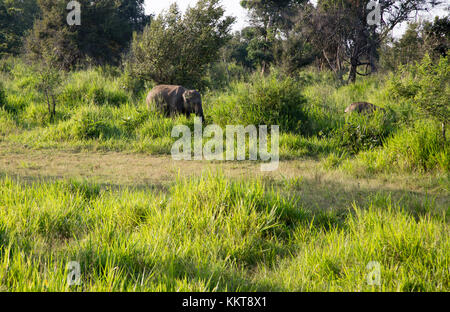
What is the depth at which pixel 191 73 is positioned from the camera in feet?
33.3

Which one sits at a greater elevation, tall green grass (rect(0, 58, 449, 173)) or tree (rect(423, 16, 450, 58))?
tree (rect(423, 16, 450, 58))

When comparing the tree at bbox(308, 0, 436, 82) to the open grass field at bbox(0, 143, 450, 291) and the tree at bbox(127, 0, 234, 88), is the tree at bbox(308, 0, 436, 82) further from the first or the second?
the open grass field at bbox(0, 143, 450, 291)

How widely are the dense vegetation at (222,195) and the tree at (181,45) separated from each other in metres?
0.04

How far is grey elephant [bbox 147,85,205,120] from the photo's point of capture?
7379mm

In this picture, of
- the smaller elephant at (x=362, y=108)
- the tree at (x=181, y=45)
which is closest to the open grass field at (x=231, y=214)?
the smaller elephant at (x=362, y=108)

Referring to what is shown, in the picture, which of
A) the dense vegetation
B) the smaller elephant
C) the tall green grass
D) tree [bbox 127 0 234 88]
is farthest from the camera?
tree [bbox 127 0 234 88]

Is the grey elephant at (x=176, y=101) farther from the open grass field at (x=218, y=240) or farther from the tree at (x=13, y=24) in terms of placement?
the tree at (x=13, y=24)

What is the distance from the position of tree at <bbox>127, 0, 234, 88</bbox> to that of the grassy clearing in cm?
683

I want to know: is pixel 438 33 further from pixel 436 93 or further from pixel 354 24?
pixel 436 93

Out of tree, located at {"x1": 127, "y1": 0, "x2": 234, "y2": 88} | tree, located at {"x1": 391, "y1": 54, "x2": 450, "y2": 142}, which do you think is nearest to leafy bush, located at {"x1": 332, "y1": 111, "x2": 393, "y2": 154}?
tree, located at {"x1": 391, "y1": 54, "x2": 450, "y2": 142}

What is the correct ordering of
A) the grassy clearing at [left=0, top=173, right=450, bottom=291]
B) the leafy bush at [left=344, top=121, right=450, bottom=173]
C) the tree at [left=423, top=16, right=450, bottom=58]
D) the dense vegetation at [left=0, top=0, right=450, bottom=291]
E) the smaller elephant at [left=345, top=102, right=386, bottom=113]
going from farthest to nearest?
1. the tree at [left=423, top=16, right=450, bottom=58]
2. the smaller elephant at [left=345, top=102, right=386, bottom=113]
3. the leafy bush at [left=344, top=121, right=450, bottom=173]
4. the dense vegetation at [left=0, top=0, right=450, bottom=291]
5. the grassy clearing at [left=0, top=173, right=450, bottom=291]

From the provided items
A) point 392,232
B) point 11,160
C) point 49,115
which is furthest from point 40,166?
point 392,232
